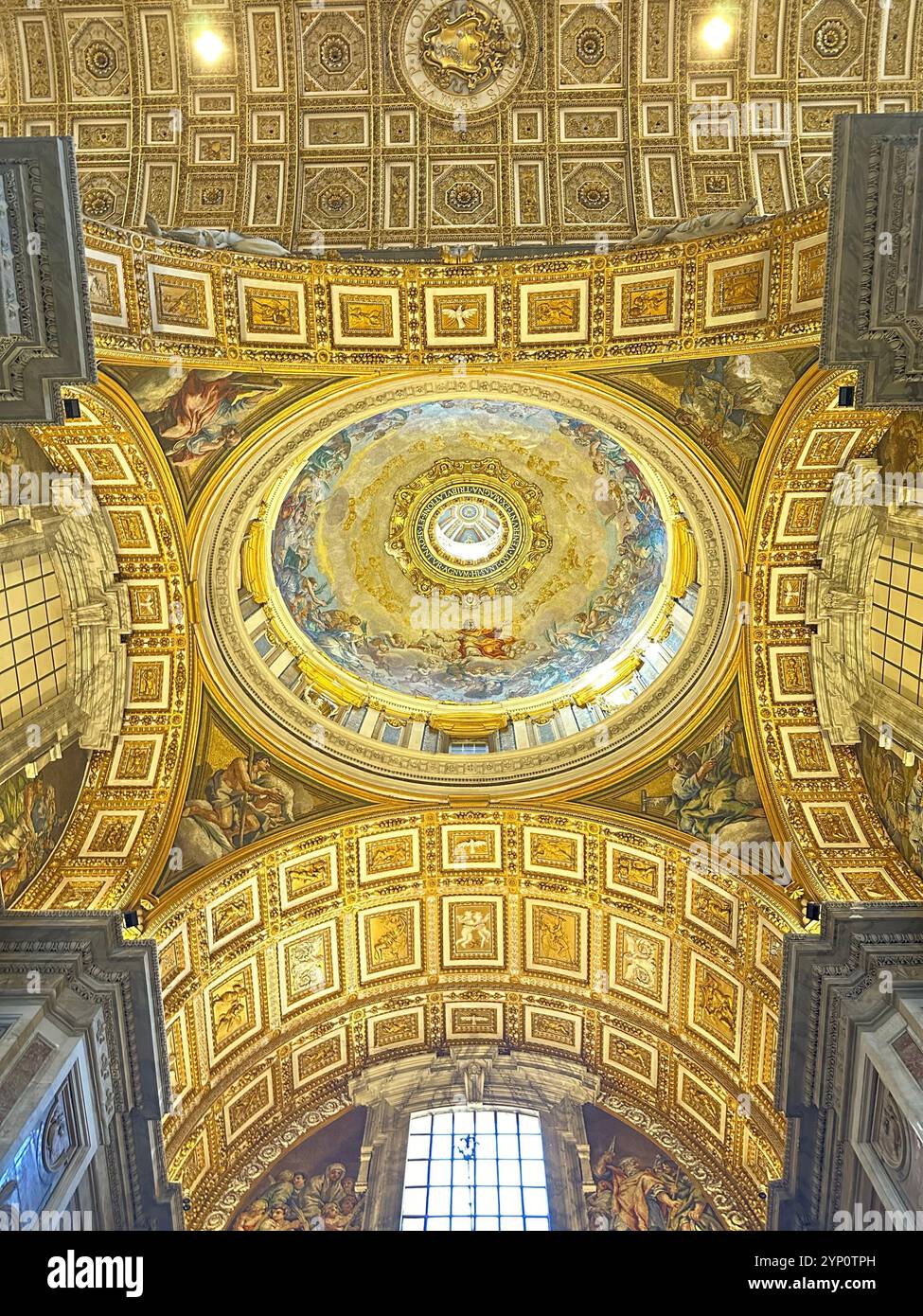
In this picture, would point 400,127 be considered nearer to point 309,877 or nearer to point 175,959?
point 309,877

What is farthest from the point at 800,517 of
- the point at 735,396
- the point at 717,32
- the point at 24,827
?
the point at 24,827

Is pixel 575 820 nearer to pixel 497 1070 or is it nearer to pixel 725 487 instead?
pixel 497 1070

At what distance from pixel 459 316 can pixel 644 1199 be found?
16298 millimetres

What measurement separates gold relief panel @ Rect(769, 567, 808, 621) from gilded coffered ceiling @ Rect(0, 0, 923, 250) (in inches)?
309

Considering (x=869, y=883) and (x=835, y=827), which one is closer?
(x=869, y=883)

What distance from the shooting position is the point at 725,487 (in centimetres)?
1711

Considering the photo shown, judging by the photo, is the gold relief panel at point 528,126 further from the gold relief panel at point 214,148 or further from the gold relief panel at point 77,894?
the gold relief panel at point 77,894

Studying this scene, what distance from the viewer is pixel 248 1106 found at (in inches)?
731

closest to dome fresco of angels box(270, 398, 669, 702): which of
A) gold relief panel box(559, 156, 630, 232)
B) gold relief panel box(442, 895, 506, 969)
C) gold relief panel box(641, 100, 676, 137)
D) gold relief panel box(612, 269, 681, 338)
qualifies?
gold relief panel box(559, 156, 630, 232)

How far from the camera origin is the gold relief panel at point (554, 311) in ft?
51.4

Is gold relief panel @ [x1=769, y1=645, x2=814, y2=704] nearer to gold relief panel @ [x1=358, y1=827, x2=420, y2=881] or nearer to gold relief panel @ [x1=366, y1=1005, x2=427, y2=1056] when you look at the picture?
gold relief panel @ [x1=358, y1=827, x2=420, y2=881]

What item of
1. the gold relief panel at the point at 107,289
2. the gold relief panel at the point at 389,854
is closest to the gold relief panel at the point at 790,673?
the gold relief panel at the point at 389,854
